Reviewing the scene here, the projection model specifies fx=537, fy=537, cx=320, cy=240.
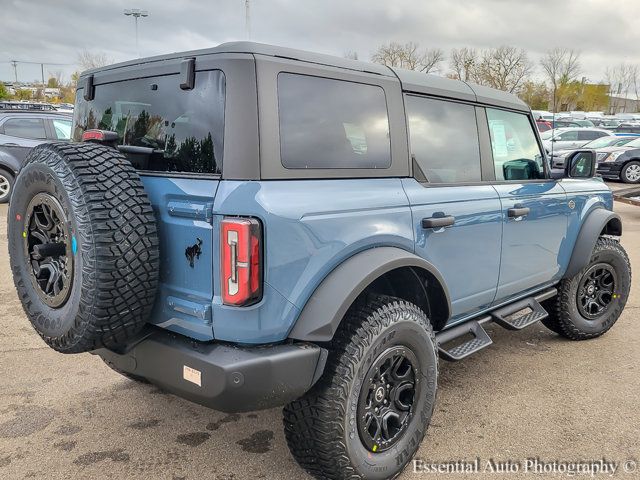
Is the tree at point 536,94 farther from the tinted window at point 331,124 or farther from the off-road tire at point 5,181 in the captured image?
the tinted window at point 331,124

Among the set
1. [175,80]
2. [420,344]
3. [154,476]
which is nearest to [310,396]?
[420,344]

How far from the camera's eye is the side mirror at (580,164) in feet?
12.9

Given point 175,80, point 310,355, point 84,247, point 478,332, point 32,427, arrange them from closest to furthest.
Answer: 1. point 84,247
2. point 310,355
3. point 175,80
4. point 32,427
5. point 478,332

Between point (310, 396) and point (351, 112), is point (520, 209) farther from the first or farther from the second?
point (310, 396)

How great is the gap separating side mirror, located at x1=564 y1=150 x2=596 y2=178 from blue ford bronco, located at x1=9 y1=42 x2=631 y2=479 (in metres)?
1.38

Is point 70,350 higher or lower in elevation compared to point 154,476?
higher

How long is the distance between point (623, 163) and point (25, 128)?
1590 cm

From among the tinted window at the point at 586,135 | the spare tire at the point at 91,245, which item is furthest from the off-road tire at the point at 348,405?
the tinted window at the point at 586,135

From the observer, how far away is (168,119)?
7.87 ft

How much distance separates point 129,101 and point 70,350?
1.22 m

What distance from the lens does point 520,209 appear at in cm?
338

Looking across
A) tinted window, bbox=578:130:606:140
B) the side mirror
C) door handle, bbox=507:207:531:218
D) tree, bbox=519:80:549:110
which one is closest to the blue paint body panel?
door handle, bbox=507:207:531:218

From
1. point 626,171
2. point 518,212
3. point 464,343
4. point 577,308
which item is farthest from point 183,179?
point 626,171

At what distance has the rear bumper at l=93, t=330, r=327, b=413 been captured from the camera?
2.04m
